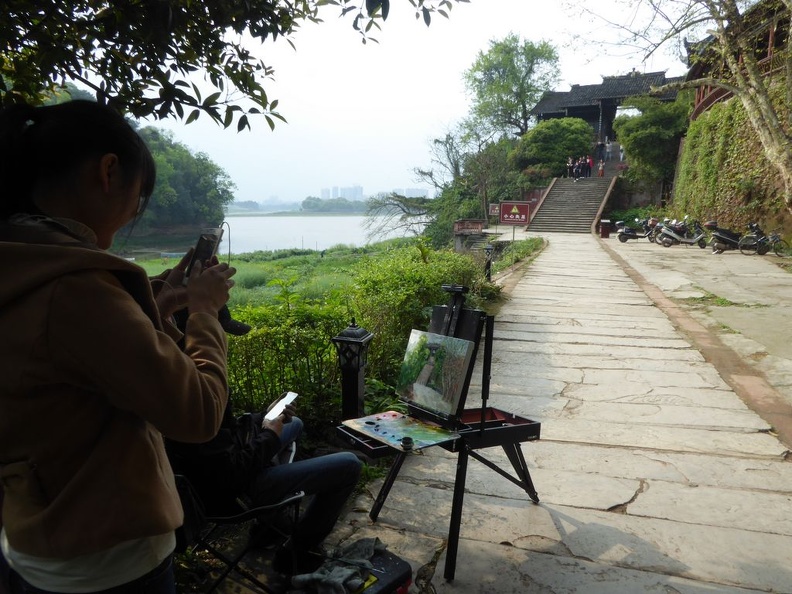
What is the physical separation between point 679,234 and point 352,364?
706 inches

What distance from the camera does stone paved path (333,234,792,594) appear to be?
243cm

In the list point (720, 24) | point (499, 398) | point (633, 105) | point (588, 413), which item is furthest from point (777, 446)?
point (633, 105)

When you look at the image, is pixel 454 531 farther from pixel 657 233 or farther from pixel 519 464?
pixel 657 233

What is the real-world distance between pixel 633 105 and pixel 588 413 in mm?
26710

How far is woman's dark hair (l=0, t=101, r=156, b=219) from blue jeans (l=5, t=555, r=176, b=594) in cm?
74

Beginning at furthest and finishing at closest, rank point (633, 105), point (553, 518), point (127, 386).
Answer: point (633, 105), point (553, 518), point (127, 386)

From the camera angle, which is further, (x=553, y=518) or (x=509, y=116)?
(x=509, y=116)

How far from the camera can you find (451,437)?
7.67 feet

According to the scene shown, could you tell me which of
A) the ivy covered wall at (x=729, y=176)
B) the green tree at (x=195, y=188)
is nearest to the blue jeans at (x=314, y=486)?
the green tree at (x=195, y=188)

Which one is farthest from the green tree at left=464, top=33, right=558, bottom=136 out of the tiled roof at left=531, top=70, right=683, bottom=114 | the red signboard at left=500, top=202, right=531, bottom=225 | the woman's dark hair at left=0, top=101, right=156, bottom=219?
the woman's dark hair at left=0, top=101, right=156, bottom=219

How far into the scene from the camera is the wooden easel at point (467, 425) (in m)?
2.35

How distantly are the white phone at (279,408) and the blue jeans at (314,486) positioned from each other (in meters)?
0.16

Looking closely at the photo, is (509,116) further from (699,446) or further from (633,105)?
(699,446)

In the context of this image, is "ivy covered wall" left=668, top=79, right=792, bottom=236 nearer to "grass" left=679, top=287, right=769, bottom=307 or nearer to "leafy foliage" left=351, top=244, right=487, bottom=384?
"grass" left=679, top=287, right=769, bottom=307
